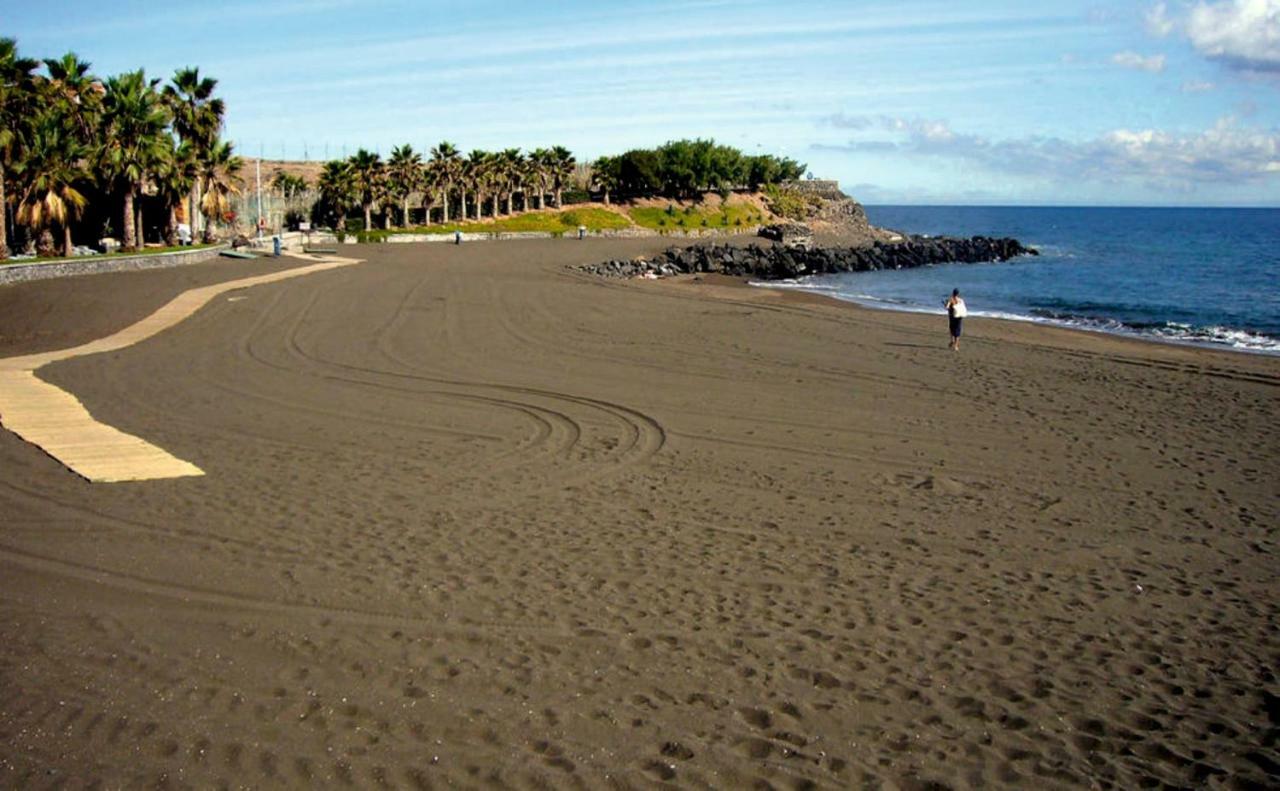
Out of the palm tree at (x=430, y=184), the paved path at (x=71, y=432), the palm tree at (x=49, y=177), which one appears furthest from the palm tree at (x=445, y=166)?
the paved path at (x=71, y=432)

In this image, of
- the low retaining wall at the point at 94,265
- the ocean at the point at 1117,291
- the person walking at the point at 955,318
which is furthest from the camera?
the ocean at the point at 1117,291

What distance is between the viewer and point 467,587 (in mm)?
8797

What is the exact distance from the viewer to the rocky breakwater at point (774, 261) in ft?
185

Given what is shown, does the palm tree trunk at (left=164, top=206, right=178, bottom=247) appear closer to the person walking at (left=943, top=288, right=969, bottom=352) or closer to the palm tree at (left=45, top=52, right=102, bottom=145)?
the palm tree at (left=45, top=52, right=102, bottom=145)

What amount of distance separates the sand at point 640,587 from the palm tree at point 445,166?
6379 cm

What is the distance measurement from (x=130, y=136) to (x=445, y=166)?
39.6 m

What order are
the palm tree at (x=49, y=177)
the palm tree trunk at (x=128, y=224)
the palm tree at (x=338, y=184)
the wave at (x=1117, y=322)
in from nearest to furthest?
the wave at (x=1117, y=322) → the palm tree at (x=49, y=177) → the palm tree trunk at (x=128, y=224) → the palm tree at (x=338, y=184)

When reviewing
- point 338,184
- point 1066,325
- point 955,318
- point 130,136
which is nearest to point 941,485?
point 955,318

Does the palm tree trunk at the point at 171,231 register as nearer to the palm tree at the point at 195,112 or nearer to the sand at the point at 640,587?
the palm tree at the point at 195,112

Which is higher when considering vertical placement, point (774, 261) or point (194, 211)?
point (194, 211)

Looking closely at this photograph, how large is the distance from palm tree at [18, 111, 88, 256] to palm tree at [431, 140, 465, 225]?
41.7 m

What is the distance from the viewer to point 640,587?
8.91 m

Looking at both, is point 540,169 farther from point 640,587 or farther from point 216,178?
point 640,587

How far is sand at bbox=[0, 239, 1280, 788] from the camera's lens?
248 inches
